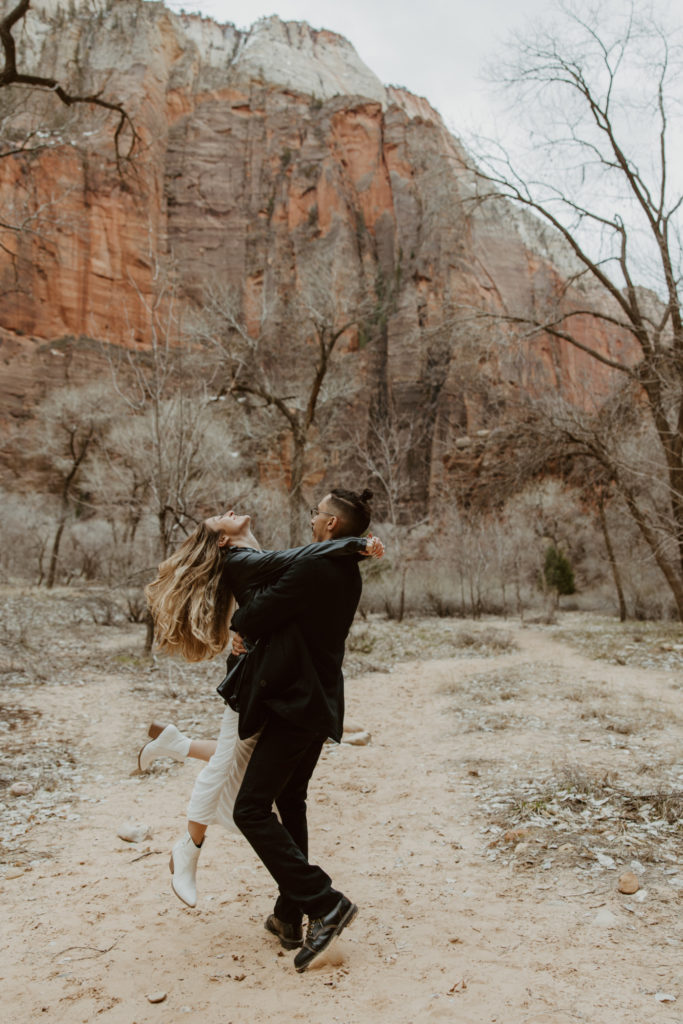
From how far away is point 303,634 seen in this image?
8.08ft

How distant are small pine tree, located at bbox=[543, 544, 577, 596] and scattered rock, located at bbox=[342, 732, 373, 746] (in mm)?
19088

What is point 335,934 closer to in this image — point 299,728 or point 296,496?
point 299,728

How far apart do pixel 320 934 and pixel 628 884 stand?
1456mm

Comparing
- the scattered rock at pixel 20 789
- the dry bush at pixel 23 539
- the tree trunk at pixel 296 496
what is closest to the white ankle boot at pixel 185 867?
the scattered rock at pixel 20 789

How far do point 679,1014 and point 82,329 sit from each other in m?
44.7

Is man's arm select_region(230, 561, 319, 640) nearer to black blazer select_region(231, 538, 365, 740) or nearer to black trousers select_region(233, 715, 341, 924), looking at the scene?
black blazer select_region(231, 538, 365, 740)

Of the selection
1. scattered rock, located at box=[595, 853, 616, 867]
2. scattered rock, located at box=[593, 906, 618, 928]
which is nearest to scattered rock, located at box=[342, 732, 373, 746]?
scattered rock, located at box=[595, 853, 616, 867]

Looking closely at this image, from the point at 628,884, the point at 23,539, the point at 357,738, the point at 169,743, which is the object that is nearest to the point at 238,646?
the point at 169,743

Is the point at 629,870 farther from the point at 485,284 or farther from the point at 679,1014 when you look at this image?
the point at 485,284

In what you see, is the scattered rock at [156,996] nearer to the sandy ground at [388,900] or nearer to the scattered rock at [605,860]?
the sandy ground at [388,900]

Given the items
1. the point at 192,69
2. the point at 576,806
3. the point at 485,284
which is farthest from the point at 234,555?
Answer: the point at 192,69

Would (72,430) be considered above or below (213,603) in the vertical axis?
above

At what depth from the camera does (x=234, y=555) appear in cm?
265

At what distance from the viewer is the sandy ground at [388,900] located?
86.6 inches
